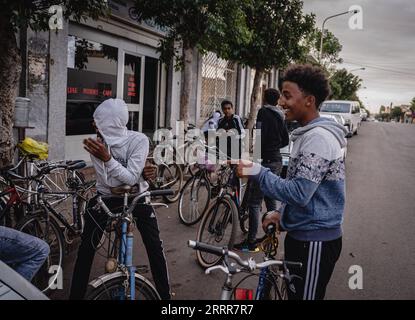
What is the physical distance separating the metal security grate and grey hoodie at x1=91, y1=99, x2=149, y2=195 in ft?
42.9

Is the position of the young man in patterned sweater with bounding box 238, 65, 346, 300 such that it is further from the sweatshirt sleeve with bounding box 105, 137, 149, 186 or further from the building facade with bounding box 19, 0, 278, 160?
the building facade with bounding box 19, 0, 278, 160

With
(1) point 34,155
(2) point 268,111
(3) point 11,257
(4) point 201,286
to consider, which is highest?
(2) point 268,111

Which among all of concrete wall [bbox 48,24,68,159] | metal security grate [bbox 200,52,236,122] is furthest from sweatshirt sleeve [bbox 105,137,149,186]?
metal security grate [bbox 200,52,236,122]

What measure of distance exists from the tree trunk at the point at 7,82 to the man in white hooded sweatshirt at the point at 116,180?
2.28 metres

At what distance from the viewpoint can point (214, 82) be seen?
17750 millimetres

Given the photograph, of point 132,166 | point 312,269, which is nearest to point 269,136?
point 132,166

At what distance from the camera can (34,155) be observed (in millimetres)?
4891

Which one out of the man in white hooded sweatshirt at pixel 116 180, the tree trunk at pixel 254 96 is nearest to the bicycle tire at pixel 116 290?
the man in white hooded sweatshirt at pixel 116 180

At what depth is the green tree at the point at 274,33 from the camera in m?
13.6

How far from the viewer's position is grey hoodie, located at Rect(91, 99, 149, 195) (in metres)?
3.18
